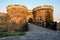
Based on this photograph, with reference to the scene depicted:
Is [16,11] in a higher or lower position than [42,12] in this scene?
higher

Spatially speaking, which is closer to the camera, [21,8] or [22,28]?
[22,28]

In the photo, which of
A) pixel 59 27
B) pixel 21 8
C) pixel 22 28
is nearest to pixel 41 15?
pixel 21 8

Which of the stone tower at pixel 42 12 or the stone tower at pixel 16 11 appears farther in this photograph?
the stone tower at pixel 42 12

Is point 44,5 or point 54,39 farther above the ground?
point 44,5

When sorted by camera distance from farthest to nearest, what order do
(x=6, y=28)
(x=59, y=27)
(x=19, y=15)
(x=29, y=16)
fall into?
(x=29, y=16) < (x=19, y=15) < (x=59, y=27) < (x=6, y=28)

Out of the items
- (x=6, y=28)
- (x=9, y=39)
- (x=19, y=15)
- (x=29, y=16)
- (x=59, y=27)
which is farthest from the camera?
(x=29, y=16)

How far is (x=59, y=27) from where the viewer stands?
24.6 m

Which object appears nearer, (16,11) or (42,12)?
(16,11)

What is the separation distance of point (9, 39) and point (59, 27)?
43.9ft

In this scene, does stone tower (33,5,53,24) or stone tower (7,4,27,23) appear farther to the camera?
stone tower (33,5,53,24)

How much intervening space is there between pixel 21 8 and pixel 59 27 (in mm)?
11890

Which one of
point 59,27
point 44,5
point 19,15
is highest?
point 44,5

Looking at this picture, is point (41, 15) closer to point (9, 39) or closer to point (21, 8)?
point (21, 8)

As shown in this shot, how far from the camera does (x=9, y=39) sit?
12977 millimetres
